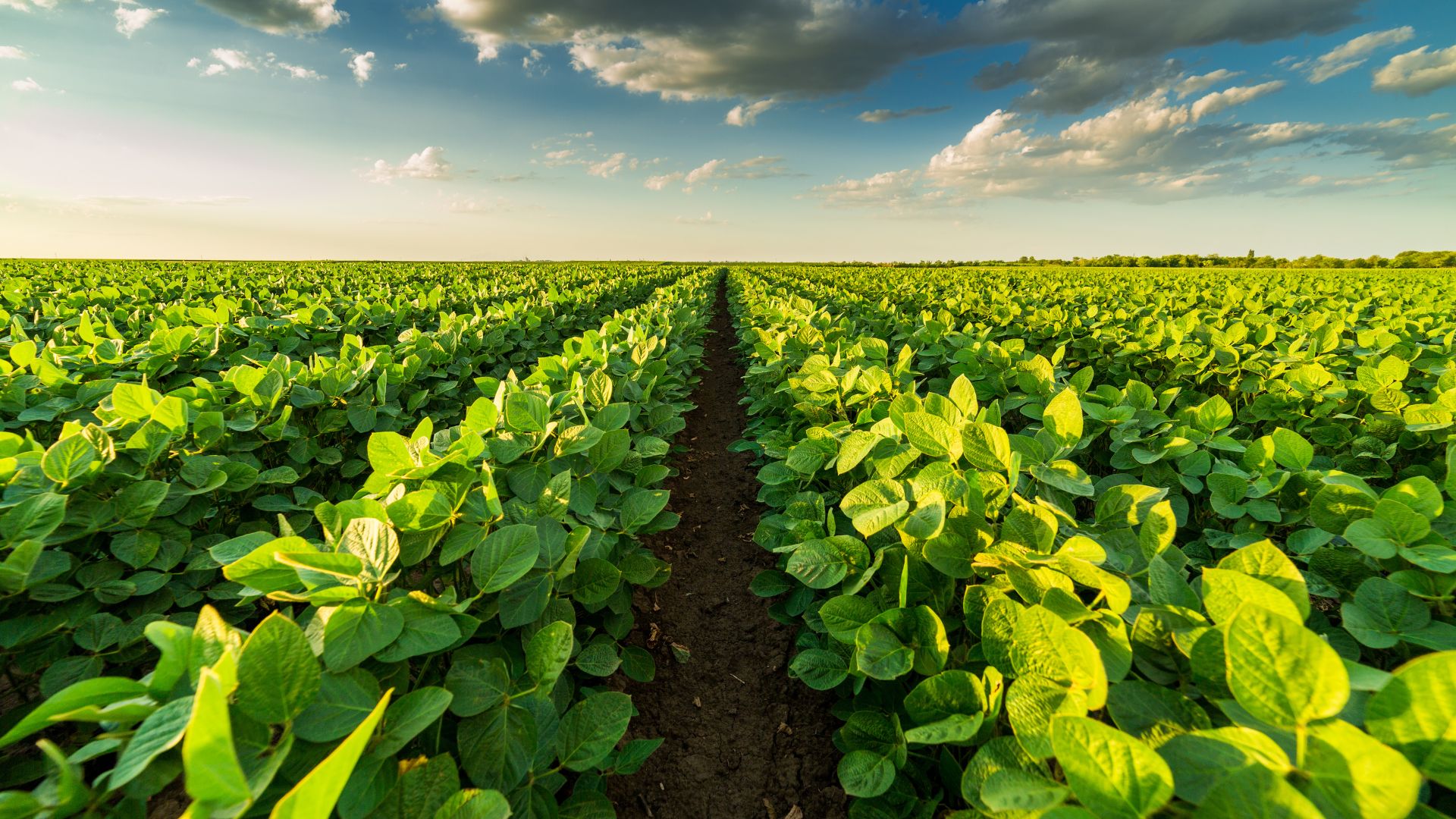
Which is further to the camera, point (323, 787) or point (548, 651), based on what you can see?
point (548, 651)

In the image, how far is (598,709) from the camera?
1460mm

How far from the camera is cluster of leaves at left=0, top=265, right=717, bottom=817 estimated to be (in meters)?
0.84

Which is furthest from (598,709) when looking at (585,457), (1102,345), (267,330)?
(1102,345)

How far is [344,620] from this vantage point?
3.54 feet

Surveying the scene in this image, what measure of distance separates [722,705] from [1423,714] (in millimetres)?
2634

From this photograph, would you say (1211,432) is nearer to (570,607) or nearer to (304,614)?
(570,607)

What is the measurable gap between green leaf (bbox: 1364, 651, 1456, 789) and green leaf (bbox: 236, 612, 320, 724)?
1.55 m

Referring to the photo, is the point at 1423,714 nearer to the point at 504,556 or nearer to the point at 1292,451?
the point at 504,556

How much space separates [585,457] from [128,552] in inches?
60.8

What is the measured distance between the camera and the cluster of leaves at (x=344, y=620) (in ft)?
2.74

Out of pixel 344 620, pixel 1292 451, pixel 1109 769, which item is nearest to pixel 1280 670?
pixel 1109 769

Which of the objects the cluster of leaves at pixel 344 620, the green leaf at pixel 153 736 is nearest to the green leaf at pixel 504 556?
the cluster of leaves at pixel 344 620

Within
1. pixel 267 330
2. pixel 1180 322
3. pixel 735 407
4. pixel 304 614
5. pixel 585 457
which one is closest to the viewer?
pixel 304 614

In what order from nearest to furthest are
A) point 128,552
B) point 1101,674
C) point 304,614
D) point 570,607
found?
point 1101,674, point 304,614, point 570,607, point 128,552
